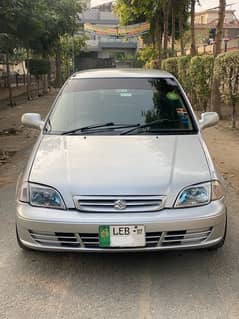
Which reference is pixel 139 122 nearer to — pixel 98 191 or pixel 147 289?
pixel 98 191

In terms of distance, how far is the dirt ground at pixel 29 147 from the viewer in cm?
699

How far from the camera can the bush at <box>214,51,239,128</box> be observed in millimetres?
10451

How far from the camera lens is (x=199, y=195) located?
11.6 ft

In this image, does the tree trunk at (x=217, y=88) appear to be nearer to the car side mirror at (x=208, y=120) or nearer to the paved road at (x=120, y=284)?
the car side mirror at (x=208, y=120)

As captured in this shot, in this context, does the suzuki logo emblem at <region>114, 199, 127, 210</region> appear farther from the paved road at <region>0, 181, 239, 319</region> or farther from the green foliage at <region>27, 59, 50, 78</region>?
the green foliage at <region>27, 59, 50, 78</region>

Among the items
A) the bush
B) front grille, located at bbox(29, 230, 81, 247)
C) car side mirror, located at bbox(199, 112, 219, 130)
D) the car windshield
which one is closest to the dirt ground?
the bush

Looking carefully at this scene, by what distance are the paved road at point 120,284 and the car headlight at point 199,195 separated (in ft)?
2.05

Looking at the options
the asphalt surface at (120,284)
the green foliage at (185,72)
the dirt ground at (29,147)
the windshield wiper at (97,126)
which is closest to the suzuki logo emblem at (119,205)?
the asphalt surface at (120,284)

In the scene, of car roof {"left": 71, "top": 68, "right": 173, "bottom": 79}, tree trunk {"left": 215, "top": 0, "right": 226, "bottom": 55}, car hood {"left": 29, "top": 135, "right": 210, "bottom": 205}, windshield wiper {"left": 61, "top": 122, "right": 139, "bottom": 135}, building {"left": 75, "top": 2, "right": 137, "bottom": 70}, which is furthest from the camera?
building {"left": 75, "top": 2, "right": 137, "bottom": 70}

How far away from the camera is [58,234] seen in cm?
341

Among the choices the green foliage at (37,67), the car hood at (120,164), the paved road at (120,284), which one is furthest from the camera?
the green foliage at (37,67)

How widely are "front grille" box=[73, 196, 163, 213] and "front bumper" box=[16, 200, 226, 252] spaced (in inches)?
1.6

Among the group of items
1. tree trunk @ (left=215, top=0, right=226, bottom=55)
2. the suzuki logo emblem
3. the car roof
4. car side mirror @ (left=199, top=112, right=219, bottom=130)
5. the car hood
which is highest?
tree trunk @ (left=215, top=0, right=226, bottom=55)

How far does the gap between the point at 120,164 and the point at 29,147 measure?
618 cm
